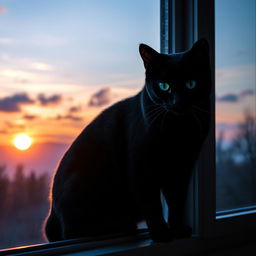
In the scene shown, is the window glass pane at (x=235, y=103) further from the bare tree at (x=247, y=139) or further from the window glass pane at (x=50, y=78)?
the window glass pane at (x=50, y=78)

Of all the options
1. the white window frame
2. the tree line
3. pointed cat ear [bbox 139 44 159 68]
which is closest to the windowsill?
the white window frame

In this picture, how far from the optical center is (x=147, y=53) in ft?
3.10

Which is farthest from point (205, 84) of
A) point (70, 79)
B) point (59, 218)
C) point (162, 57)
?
point (59, 218)

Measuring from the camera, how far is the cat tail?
1040mm

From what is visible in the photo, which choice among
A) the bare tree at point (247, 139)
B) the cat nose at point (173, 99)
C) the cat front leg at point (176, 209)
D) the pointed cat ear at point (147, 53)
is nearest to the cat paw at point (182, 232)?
Answer: the cat front leg at point (176, 209)

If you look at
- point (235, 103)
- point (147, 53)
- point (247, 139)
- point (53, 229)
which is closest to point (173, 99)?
point (147, 53)

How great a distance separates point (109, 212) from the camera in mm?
1052

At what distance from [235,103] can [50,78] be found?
0.88 m

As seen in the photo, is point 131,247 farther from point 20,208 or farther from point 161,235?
point 20,208

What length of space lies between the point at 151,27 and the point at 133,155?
50 centimetres

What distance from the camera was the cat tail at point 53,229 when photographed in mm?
1040

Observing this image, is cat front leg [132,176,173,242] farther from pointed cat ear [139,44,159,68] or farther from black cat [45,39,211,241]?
pointed cat ear [139,44,159,68]

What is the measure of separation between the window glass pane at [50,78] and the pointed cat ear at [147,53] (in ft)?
0.71

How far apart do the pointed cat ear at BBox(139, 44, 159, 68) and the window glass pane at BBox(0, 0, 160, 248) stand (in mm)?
216
